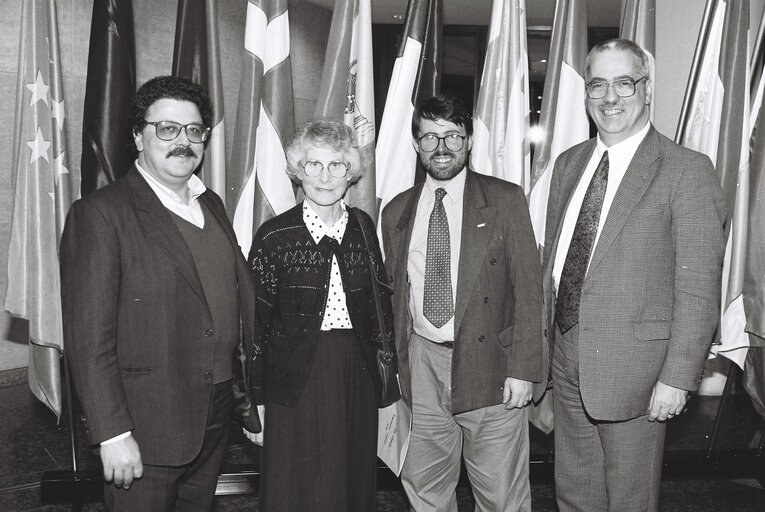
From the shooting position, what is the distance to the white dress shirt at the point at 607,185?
2.23m

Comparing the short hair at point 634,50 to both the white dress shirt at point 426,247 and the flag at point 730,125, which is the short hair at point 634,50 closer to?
the white dress shirt at point 426,247

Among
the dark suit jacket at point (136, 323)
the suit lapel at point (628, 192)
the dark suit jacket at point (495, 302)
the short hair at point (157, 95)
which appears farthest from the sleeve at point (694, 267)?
the short hair at point (157, 95)

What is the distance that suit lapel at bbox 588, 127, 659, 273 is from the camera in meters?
2.12

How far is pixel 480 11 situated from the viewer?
23.4 ft

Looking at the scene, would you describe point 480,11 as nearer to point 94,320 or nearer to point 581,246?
point 581,246

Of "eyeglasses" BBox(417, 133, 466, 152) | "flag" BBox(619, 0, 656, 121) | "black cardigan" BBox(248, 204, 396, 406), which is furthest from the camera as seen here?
"flag" BBox(619, 0, 656, 121)

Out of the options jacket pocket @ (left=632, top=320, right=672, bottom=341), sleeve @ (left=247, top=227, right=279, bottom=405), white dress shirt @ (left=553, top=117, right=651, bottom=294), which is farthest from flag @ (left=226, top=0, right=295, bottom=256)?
jacket pocket @ (left=632, top=320, right=672, bottom=341)

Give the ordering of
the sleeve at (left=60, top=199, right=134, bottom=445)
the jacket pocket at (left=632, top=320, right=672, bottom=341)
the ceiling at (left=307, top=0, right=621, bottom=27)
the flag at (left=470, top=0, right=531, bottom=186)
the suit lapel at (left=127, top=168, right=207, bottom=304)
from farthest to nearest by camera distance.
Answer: the ceiling at (left=307, top=0, right=621, bottom=27) < the flag at (left=470, top=0, right=531, bottom=186) < the jacket pocket at (left=632, top=320, right=672, bottom=341) < the suit lapel at (left=127, top=168, right=207, bottom=304) < the sleeve at (left=60, top=199, right=134, bottom=445)

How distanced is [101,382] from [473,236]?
54.7 inches

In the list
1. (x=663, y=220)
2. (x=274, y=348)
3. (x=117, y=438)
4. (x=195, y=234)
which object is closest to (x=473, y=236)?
(x=663, y=220)

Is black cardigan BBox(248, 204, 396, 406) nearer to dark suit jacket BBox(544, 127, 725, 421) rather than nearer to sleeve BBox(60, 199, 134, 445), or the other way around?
sleeve BBox(60, 199, 134, 445)

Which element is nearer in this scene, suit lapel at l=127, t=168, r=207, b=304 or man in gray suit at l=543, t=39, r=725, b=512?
suit lapel at l=127, t=168, r=207, b=304

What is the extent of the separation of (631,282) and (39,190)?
2526 millimetres

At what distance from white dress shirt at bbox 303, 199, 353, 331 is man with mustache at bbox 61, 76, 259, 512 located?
0.91 feet
